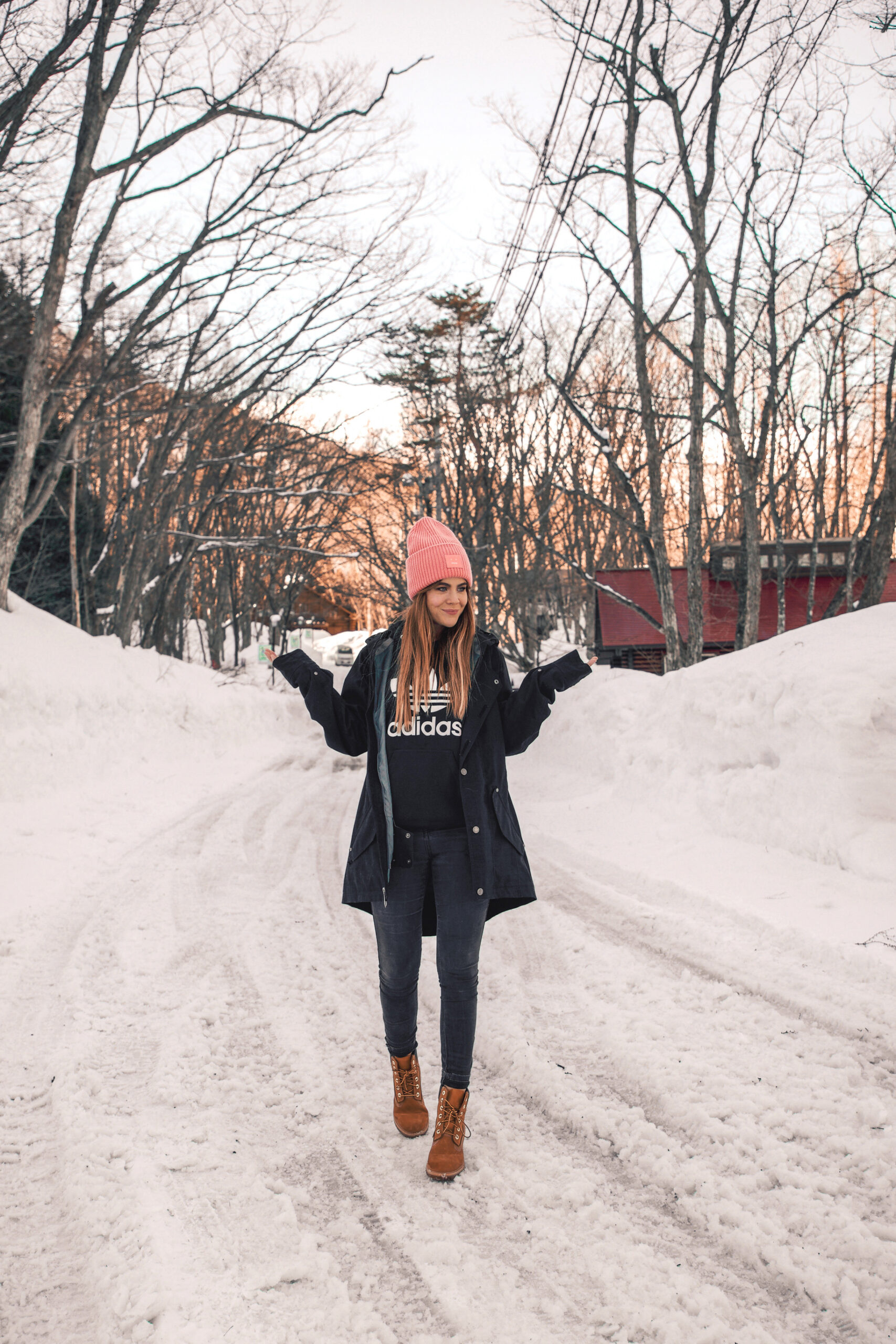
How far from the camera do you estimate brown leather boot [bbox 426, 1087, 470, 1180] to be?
2.43 metres

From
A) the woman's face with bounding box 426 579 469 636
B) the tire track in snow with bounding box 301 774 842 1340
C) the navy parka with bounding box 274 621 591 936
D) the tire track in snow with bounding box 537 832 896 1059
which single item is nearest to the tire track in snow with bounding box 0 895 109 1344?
the tire track in snow with bounding box 301 774 842 1340

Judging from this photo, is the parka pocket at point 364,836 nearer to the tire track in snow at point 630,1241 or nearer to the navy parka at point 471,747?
the navy parka at point 471,747

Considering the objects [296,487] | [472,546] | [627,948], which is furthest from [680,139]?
[627,948]

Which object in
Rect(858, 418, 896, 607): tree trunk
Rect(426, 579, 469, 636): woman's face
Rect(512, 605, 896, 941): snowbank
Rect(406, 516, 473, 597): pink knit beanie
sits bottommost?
Rect(512, 605, 896, 941): snowbank

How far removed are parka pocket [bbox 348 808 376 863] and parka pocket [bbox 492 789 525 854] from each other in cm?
43

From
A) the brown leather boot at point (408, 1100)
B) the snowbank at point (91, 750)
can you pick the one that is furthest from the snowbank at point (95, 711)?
the brown leather boot at point (408, 1100)

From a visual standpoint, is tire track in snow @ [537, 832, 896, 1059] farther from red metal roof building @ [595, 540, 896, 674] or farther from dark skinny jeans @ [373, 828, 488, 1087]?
red metal roof building @ [595, 540, 896, 674]

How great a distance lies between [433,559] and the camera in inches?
110

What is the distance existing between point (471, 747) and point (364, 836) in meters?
0.50

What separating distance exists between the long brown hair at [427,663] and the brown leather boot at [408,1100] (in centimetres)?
120

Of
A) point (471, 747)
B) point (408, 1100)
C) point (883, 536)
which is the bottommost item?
point (408, 1100)

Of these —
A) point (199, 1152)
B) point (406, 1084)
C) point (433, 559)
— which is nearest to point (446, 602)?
point (433, 559)

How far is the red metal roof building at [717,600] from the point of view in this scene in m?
17.0

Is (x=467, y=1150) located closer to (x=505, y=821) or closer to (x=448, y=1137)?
(x=448, y=1137)
